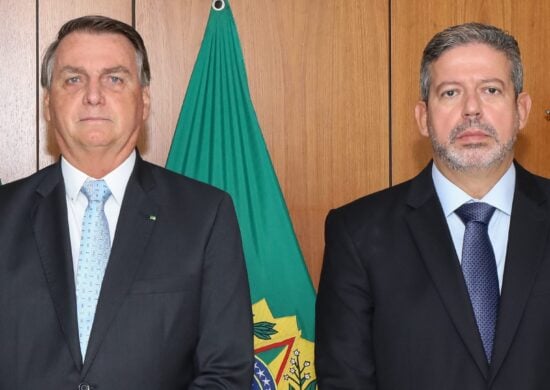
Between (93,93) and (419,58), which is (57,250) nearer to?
(93,93)

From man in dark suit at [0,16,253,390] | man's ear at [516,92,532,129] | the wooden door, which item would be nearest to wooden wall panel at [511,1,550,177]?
the wooden door

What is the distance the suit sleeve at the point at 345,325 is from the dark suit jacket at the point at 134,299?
0.25 meters

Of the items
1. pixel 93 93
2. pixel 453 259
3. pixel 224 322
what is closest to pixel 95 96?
pixel 93 93

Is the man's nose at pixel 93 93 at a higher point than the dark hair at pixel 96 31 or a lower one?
lower

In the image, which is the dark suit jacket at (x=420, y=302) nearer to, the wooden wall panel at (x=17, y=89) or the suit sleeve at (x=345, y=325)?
the suit sleeve at (x=345, y=325)

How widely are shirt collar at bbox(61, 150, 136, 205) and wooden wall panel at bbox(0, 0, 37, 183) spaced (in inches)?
34.4

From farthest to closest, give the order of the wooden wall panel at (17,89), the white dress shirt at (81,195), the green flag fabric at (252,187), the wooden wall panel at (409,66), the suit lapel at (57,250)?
1. the wooden wall panel at (409,66)
2. the wooden wall panel at (17,89)
3. the green flag fabric at (252,187)
4. the white dress shirt at (81,195)
5. the suit lapel at (57,250)

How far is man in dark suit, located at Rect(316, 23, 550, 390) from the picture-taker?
234 cm

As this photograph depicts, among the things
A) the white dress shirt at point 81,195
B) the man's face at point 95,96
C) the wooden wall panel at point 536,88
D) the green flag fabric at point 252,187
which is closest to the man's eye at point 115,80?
the man's face at point 95,96

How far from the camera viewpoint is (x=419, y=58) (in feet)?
11.4

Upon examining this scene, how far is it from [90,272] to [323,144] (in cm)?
136

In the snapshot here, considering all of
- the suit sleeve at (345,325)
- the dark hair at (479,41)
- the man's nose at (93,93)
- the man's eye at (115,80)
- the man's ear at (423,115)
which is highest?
the dark hair at (479,41)

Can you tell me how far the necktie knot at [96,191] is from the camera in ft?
8.13

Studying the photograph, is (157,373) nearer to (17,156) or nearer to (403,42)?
(17,156)
